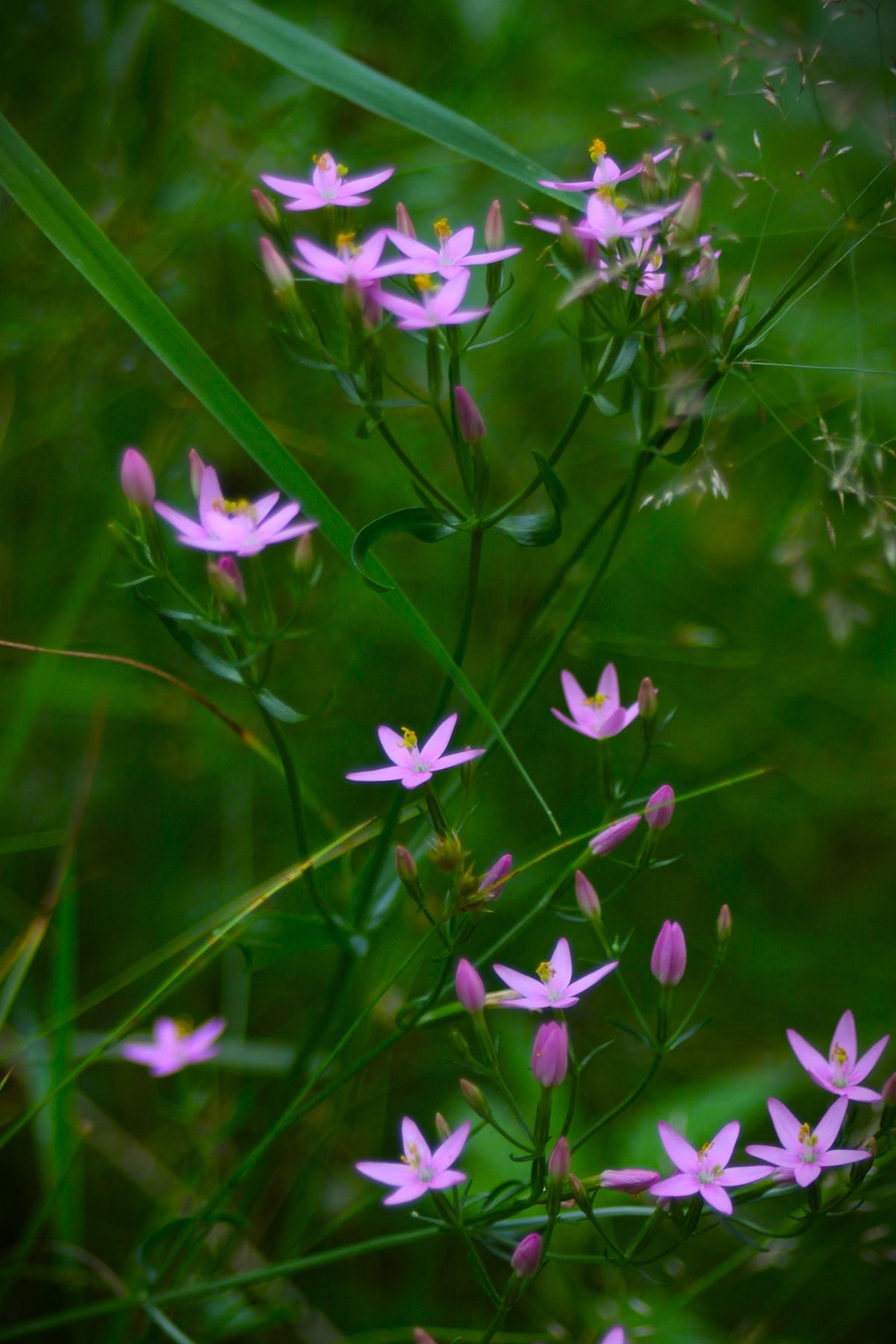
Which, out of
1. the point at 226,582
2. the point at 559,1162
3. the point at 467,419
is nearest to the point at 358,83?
the point at 467,419

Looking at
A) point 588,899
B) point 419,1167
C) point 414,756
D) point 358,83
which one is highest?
point 358,83

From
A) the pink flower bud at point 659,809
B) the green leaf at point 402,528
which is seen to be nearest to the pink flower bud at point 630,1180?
the pink flower bud at point 659,809

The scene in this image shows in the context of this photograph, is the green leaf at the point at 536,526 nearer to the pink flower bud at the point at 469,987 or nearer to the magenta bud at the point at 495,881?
the magenta bud at the point at 495,881

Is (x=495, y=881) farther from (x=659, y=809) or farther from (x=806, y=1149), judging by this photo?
(x=806, y=1149)

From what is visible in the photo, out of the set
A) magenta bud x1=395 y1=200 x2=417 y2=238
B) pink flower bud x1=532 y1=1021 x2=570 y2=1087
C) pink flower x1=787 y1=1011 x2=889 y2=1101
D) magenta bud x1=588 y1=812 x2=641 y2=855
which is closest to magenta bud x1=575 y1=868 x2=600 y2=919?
magenta bud x1=588 y1=812 x2=641 y2=855

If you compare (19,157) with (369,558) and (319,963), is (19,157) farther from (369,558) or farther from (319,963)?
(319,963)

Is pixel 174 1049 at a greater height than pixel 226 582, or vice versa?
pixel 226 582

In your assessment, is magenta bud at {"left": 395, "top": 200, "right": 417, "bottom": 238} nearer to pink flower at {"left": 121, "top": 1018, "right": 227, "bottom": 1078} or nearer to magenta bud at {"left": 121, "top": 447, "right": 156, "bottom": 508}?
magenta bud at {"left": 121, "top": 447, "right": 156, "bottom": 508}

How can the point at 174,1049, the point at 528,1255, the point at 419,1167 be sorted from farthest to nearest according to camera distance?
the point at 174,1049
the point at 419,1167
the point at 528,1255
